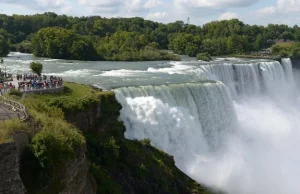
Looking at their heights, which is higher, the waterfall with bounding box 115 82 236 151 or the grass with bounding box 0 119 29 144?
the grass with bounding box 0 119 29 144

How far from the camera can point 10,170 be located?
979cm

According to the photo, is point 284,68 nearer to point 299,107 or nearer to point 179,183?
point 299,107

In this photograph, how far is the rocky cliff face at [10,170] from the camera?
965 cm

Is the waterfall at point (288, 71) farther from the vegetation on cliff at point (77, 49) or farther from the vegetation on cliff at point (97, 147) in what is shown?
the vegetation on cliff at point (97, 147)

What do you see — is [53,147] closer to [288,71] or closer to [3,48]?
[288,71]

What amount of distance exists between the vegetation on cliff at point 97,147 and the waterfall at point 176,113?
1481 millimetres

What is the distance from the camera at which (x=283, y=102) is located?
3841 cm

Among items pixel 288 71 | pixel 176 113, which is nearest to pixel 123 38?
pixel 288 71

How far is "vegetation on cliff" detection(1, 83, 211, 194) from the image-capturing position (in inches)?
450

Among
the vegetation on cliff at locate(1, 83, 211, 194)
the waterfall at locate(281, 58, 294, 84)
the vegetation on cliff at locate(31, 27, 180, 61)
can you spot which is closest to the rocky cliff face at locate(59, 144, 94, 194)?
the vegetation on cliff at locate(1, 83, 211, 194)

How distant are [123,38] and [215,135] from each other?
138 feet

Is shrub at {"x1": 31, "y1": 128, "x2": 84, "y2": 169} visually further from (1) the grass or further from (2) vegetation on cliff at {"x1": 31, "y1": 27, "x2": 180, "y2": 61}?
(2) vegetation on cliff at {"x1": 31, "y1": 27, "x2": 180, "y2": 61}

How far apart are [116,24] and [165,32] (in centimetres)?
1016

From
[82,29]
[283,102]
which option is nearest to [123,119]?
[283,102]
